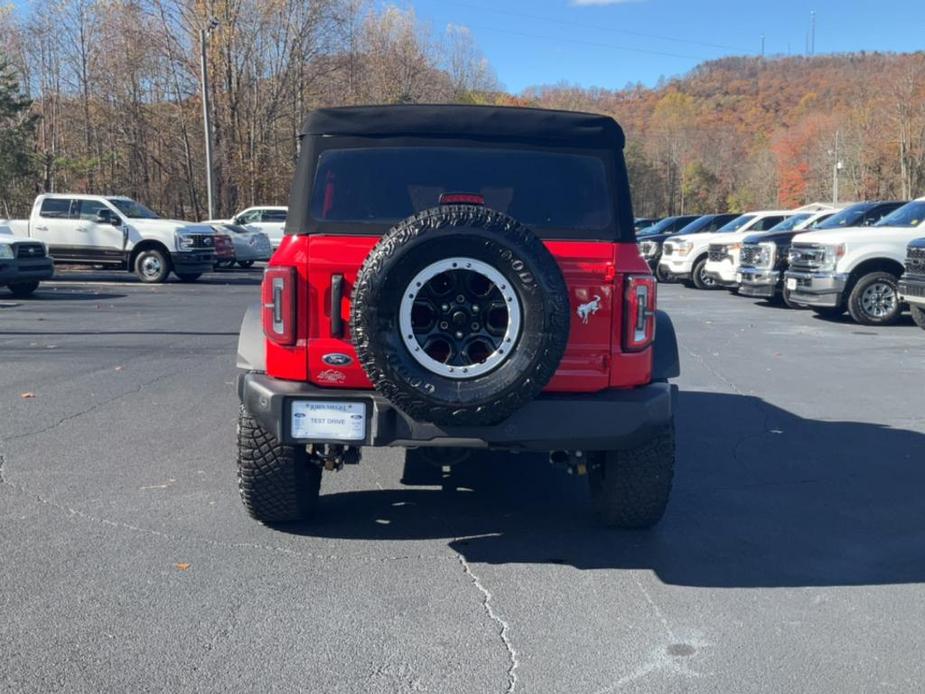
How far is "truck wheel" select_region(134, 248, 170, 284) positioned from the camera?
21.5 metres

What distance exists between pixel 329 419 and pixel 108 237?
1870 cm

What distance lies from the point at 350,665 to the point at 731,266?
17.5 m

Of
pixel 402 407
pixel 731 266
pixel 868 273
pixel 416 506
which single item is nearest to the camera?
pixel 402 407

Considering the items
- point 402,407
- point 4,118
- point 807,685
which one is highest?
point 4,118

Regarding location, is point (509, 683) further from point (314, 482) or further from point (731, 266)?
point (731, 266)

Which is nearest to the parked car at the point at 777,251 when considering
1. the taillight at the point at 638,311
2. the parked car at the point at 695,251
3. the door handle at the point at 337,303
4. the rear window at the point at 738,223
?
the parked car at the point at 695,251

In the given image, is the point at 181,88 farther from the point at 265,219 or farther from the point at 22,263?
the point at 22,263

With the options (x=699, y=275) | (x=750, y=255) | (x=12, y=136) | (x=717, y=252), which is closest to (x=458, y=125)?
(x=750, y=255)

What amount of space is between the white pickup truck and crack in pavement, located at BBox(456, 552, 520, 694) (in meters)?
18.2

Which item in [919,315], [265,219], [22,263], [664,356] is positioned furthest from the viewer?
[265,219]

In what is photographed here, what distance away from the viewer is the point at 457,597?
419 cm

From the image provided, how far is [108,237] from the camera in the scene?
21.4 m

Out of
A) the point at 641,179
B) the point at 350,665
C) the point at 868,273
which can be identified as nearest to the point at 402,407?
the point at 350,665

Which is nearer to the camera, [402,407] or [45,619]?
[45,619]
